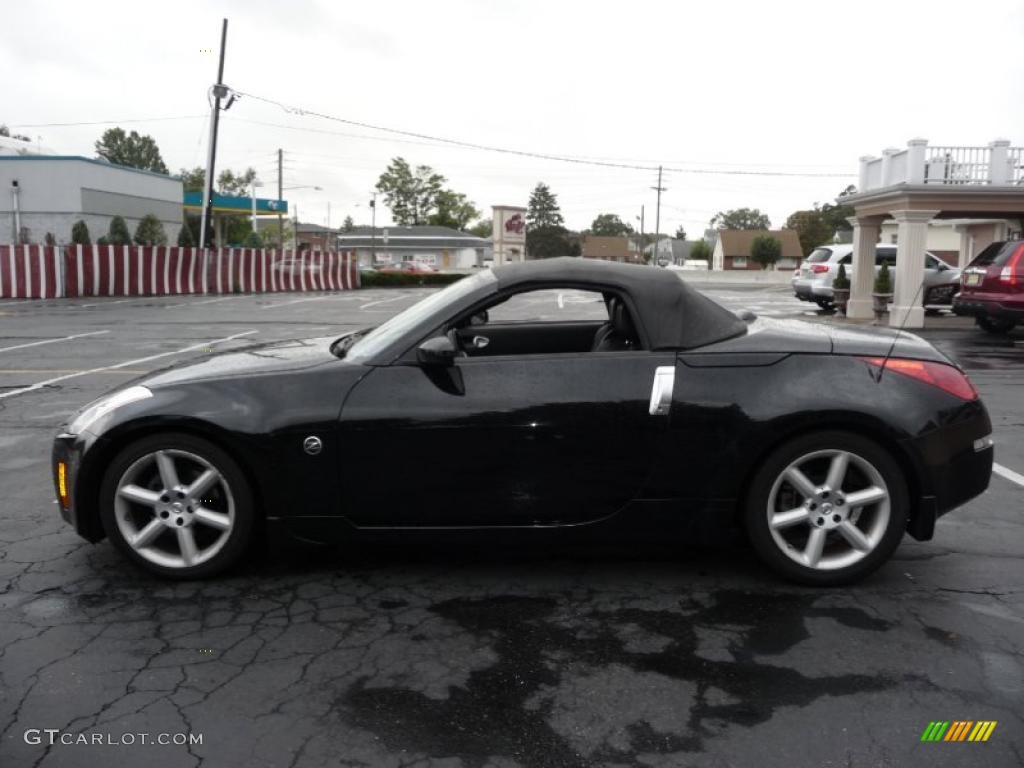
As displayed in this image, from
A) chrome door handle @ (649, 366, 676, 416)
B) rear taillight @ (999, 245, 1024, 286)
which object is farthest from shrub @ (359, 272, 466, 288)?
chrome door handle @ (649, 366, 676, 416)

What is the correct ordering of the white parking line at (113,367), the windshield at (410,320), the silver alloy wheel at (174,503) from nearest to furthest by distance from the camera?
the silver alloy wheel at (174,503) < the windshield at (410,320) < the white parking line at (113,367)

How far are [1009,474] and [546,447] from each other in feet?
12.1

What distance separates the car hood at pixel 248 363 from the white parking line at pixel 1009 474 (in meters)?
4.31

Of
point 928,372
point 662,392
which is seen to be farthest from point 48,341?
point 928,372

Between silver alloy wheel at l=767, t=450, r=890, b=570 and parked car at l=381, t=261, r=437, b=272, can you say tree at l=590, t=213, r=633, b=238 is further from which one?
silver alloy wheel at l=767, t=450, r=890, b=570

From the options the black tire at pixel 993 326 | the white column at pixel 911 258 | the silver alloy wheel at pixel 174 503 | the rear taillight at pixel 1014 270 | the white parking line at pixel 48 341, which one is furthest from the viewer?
the white column at pixel 911 258

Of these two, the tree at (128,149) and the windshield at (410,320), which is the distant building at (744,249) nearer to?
the tree at (128,149)

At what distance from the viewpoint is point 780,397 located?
3.87 metres

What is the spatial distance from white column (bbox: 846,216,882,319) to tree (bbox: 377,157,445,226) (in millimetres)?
101545

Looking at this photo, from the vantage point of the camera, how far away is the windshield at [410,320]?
4.07 m

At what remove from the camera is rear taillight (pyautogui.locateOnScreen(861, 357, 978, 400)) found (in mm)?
4008

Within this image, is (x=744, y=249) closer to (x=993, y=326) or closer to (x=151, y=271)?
(x=151, y=271)

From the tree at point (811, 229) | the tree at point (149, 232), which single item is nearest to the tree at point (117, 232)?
the tree at point (149, 232)

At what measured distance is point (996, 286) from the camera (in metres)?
14.9
